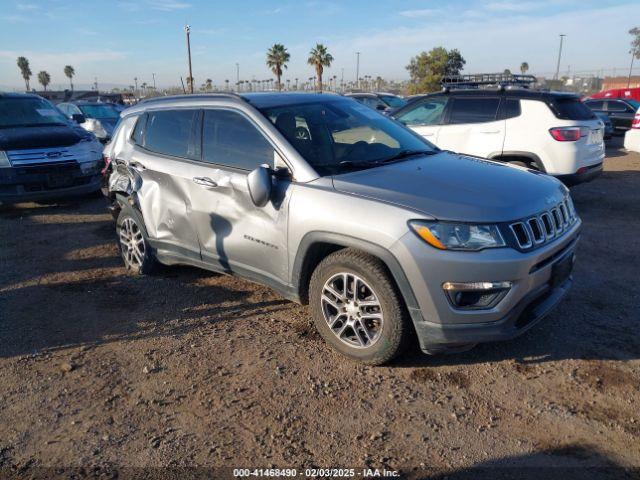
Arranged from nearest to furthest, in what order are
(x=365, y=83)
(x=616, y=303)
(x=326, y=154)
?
(x=326, y=154), (x=616, y=303), (x=365, y=83)

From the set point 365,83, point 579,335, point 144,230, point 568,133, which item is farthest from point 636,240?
point 365,83

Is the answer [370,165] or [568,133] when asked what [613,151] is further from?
[370,165]

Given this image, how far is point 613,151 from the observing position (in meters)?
14.7

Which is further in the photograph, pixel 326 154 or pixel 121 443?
pixel 326 154

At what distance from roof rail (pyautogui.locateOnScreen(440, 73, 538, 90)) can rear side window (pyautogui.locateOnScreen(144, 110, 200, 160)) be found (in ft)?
17.3

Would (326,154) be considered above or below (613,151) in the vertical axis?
above

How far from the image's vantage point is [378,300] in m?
3.27

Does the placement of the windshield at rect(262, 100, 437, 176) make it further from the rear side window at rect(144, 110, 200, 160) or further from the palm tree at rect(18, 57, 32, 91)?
the palm tree at rect(18, 57, 32, 91)

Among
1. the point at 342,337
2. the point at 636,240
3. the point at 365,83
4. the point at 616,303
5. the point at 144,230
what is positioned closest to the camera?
the point at 342,337

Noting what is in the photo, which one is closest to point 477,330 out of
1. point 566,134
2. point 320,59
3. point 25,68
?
point 566,134

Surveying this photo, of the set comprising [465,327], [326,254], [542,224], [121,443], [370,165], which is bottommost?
[121,443]

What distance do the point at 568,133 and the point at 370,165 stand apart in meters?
4.65

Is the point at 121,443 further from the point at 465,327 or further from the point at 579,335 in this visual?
the point at 579,335

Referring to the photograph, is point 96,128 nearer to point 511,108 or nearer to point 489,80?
point 489,80
